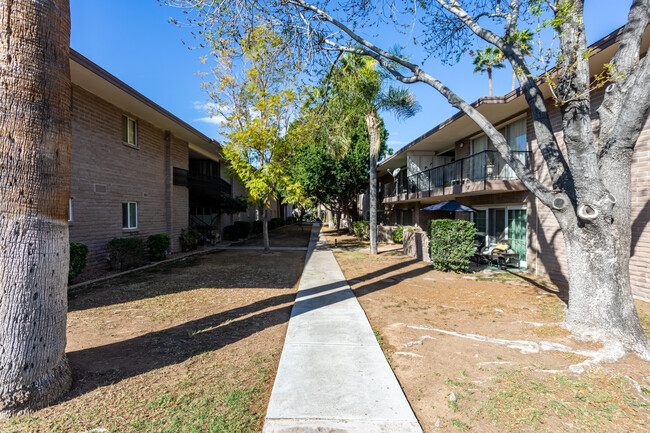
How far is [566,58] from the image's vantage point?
4.77 meters

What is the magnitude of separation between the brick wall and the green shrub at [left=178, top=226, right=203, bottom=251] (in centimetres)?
123

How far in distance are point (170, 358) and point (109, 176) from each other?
29.3 ft

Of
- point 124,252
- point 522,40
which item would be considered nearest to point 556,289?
point 522,40

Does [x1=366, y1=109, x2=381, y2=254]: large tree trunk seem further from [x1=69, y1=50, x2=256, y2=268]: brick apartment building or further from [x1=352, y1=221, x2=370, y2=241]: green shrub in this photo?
[x1=69, y1=50, x2=256, y2=268]: brick apartment building

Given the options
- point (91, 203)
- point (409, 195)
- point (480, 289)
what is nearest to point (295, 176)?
point (409, 195)

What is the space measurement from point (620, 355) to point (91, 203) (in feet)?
42.6

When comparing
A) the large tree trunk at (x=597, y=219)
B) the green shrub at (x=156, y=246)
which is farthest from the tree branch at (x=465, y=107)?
the green shrub at (x=156, y=246)

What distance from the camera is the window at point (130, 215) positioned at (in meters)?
11.2

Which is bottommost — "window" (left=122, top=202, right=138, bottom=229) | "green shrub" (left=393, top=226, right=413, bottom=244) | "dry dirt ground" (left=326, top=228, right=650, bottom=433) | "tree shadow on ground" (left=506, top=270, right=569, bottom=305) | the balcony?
"tree shadow on ground" (left=506, top=270, right=569, bottom=305)

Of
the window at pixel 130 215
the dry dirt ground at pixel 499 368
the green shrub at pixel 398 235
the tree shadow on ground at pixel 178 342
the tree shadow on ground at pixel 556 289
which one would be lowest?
the tree shadow on ground at pixel 556 289

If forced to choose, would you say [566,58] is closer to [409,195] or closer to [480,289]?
[480,289]

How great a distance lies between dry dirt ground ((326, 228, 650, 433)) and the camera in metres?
2.85

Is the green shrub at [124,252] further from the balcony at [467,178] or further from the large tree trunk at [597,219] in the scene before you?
the balcony at [467,178]

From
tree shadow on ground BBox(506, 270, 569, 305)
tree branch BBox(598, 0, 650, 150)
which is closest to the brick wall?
tree branch BBox(598, 0, 650, 150)
